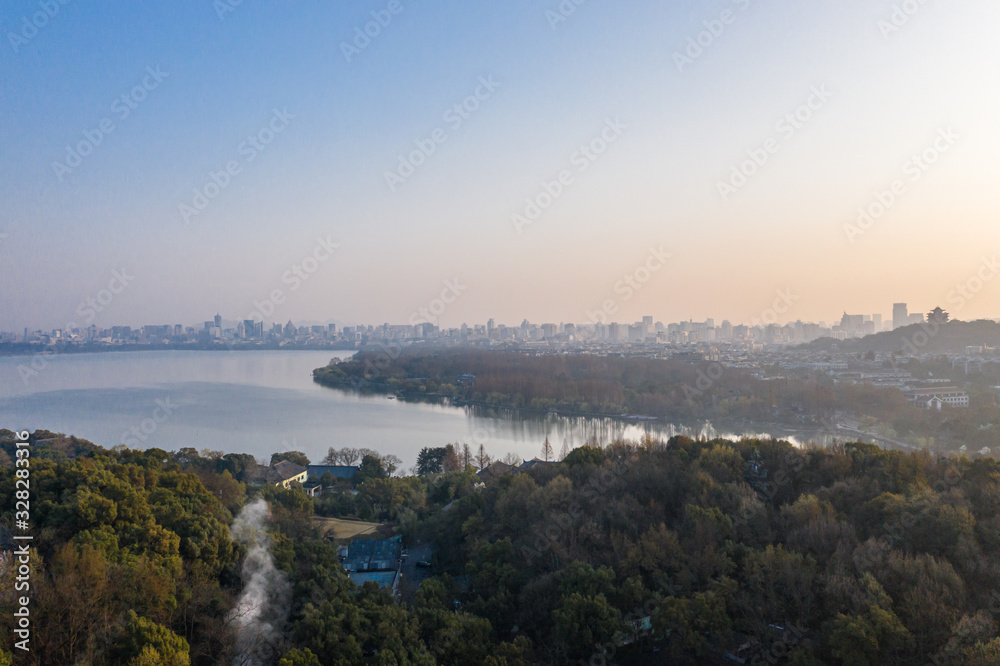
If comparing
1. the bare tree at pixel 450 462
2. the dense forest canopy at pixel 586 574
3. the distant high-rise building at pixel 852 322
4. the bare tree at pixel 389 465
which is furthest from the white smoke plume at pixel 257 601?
the distant high-rise building at pixel 852 322

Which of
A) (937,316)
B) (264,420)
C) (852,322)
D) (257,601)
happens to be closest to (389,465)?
(257,601)

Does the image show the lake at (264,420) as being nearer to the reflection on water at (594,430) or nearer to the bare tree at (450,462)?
the reflection on water at (594,430)

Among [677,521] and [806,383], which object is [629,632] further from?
[806,383]

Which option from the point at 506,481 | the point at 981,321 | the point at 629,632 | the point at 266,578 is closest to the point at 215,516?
the point at 266,578

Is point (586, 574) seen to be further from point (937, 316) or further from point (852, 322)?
point (852, 322)

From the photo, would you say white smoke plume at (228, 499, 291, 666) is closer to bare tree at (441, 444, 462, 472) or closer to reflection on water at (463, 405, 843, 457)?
bare tree at (441, 444, 462, 472)

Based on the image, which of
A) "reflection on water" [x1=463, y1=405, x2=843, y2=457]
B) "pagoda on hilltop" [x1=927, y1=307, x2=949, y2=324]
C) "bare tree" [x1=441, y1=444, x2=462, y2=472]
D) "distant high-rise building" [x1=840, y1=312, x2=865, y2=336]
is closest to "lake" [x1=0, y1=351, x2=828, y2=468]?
"reflection on water" [x1=463, y1=405, x2=843, y2=457]

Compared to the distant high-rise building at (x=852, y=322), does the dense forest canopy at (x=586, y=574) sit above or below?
below
